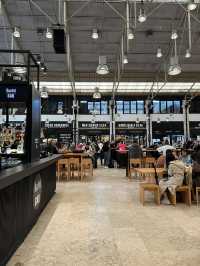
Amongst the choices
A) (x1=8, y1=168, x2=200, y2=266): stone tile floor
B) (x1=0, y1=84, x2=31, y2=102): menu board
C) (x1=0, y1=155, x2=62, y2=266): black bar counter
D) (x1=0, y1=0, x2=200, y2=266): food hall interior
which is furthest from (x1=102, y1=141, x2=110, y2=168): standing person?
(x1=0, y1=84, x2=31, y2=102): menu board

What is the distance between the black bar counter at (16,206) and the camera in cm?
298

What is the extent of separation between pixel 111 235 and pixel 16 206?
4.38 feet

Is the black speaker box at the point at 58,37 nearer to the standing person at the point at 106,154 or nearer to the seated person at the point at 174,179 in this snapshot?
the seated person at the point at 174,179

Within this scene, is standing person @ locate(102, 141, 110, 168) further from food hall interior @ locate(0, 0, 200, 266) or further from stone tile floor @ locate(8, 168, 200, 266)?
stone tile floor @ locate(8, 168, 200, 266)

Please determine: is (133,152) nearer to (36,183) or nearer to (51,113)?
(36,183)

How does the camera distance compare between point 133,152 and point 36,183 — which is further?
point 133,152

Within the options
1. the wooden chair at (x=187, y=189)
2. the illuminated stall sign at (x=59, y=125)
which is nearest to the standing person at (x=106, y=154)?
the wooden chair at (x=187, y=189)

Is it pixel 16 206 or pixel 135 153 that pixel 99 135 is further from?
pixel 16 206

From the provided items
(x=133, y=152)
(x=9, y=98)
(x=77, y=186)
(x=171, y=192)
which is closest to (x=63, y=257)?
(x=9, y=98)

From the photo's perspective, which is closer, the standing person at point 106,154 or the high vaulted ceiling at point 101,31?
the high vaulted ceiling at point 101,31

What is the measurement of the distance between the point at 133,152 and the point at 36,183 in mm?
7359

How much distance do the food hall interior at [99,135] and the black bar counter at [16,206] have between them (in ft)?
0.04

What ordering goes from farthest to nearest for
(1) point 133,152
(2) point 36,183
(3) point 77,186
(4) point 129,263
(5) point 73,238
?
1. (1) point 133,152
2. (3) point 77,186
3. (2) point 36,183
4. (5) point 73,238
5. (4) point 129,263

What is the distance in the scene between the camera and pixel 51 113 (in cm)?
2653
